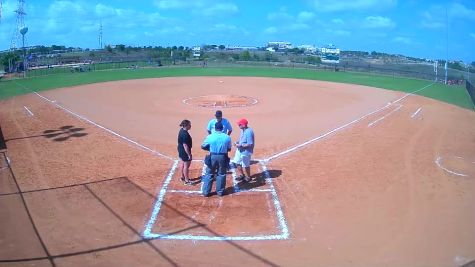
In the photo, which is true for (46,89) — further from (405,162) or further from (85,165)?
(405,162)

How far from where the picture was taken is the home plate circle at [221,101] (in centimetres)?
2314

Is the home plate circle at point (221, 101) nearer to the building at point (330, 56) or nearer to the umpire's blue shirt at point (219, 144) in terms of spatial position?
the umpire's blue shirt at point (219, 144)

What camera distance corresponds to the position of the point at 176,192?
9.67 m

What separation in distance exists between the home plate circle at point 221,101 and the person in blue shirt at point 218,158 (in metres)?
13.6

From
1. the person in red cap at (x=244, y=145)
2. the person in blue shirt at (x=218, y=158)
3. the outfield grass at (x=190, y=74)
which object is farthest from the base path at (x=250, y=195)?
the outfield grass at (x=190, y=74)

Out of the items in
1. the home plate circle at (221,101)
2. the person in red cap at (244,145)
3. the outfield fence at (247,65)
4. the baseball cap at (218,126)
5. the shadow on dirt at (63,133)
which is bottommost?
the shadow on dirt at (63,133)

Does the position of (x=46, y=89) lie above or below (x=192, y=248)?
above

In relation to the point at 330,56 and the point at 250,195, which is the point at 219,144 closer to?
the point at 250,195

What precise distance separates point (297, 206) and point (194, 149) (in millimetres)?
5766

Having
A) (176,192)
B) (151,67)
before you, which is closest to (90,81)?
(151,67)

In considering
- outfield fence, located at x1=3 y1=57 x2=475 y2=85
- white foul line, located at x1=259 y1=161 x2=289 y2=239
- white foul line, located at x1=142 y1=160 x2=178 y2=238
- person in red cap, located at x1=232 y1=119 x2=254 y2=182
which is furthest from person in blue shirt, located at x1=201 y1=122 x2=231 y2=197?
outfield fence, located at x1=3 y1=57 x2=475 y2=85

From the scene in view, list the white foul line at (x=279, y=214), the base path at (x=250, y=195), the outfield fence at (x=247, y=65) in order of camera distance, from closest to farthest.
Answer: the base path at (x=250, y=195), the white foul line at (x=279, y=214), the outfield fence at (x=247, y=65)

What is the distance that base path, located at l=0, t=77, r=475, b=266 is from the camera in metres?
6.98

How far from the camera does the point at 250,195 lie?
9539 mm
